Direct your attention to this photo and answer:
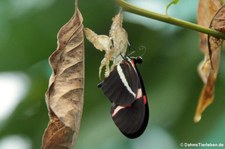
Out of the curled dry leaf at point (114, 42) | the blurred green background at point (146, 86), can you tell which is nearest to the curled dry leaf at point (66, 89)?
the curled dry leaf at point (114, 42)

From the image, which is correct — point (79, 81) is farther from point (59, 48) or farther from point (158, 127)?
point (158, 127)

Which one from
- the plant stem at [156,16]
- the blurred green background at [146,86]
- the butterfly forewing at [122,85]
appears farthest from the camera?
the blurred green background at [146,86]

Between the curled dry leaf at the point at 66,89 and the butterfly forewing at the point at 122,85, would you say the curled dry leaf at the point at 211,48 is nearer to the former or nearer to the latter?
the butterfly forewing at the point at 122,85

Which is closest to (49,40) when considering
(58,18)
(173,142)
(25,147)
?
(58,18)

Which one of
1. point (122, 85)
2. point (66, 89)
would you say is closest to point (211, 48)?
point (122, 85)

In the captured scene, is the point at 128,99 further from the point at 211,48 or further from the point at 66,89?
the point at 211,48

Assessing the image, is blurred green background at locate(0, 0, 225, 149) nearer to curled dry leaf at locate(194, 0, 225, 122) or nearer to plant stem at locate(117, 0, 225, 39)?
curled dry leaf at locate(194, 0, 225, 122)
